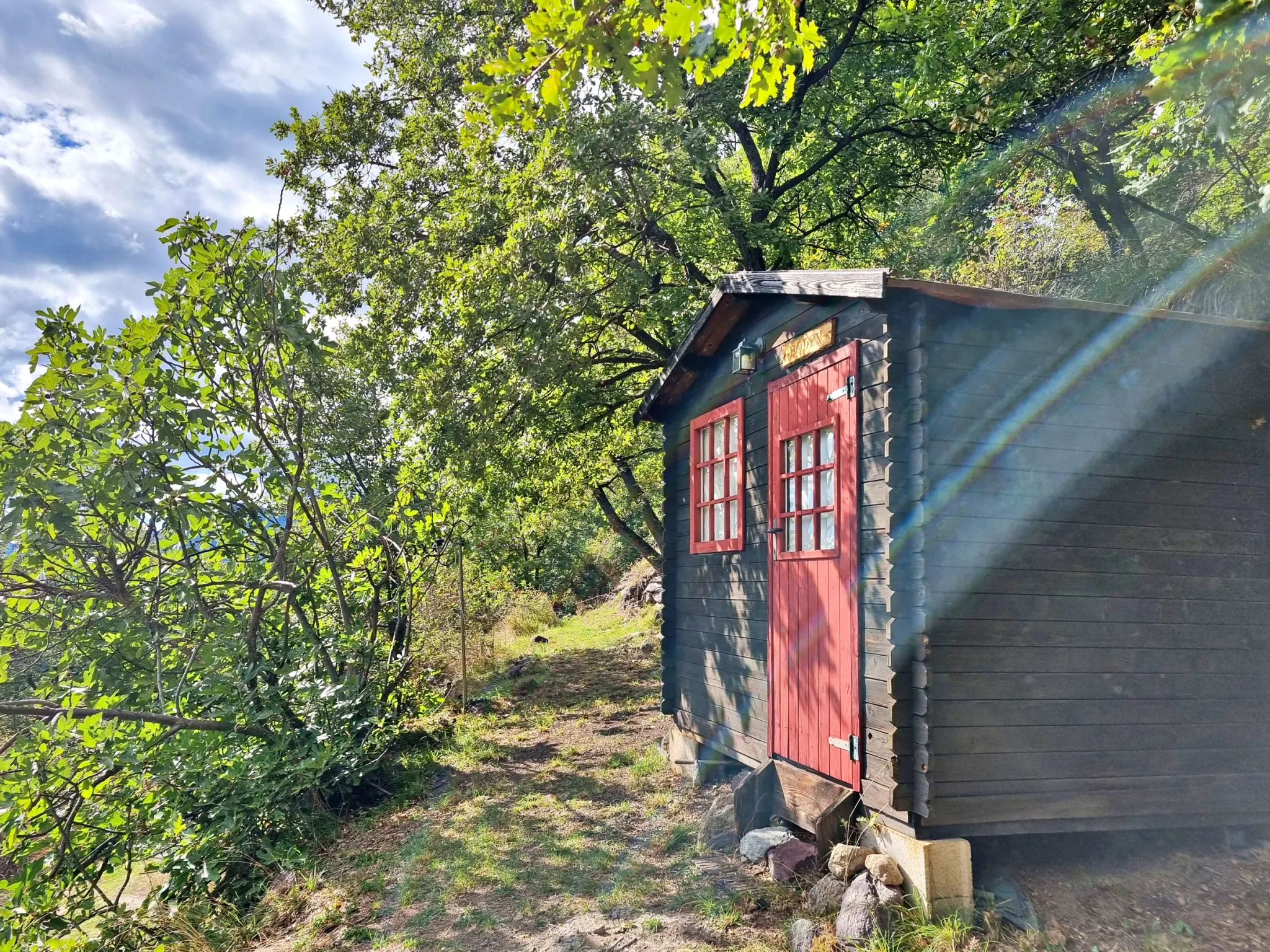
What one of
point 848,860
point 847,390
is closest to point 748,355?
point 847,390

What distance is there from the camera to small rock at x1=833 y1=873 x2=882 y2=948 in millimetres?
3961

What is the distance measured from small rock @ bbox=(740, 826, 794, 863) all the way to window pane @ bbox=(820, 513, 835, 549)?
182 cm

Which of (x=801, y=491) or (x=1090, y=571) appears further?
(x=801, y=491)

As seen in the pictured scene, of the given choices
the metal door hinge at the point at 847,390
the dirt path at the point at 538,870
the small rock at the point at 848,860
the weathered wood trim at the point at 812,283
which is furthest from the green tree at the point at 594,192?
the small rock at the point at 848,860

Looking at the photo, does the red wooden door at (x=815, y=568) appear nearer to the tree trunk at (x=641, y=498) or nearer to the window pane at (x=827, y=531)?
the window pane at (x=827, y=531)

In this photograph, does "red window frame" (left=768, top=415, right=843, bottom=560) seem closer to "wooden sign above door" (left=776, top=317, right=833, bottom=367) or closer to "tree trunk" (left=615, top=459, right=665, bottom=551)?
"wooden sign above door" (left=776, top=317, right=833, bottom=367)

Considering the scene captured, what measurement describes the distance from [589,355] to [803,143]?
13.4 feet

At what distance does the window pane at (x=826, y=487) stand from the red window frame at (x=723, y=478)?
46.5 inches

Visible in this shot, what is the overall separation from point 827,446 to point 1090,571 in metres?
1.63

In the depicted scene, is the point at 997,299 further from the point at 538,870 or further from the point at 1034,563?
the point at 538,870

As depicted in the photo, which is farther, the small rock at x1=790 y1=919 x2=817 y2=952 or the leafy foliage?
the small rock at x1=790 y1=919 x2=817 y2=952

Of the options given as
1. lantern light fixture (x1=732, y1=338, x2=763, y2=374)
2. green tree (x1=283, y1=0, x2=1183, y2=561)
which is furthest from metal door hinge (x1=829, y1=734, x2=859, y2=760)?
green tree (x1=283, y1=0, x2=1183, y2=561)

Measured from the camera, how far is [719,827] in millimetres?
5637

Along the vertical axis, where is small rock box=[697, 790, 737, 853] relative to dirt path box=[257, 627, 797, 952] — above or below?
above
